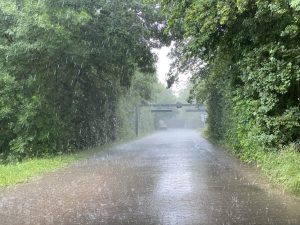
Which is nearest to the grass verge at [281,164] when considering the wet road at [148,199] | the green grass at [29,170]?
the wet road at [148,199]

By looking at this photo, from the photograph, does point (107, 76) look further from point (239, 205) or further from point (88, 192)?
point (239, 205)

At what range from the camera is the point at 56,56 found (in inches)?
762

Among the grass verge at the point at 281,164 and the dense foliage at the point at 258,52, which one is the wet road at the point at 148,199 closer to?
the grass verge at the point at 281,164

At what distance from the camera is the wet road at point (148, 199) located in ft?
24.3

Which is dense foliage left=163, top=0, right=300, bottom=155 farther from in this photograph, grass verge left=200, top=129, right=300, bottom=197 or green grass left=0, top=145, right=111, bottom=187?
green grass left=0, top=145, right=111, bottom=187

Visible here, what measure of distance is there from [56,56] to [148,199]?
1183cm

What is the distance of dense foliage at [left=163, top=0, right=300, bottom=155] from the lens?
11.8m

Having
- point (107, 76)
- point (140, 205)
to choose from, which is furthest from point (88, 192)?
point (107, 76)

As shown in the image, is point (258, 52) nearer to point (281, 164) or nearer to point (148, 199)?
point (281, 164)

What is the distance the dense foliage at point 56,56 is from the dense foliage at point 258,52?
18.8 ft

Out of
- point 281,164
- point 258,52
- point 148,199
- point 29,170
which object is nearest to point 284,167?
point 281,164

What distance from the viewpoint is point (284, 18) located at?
12008mm

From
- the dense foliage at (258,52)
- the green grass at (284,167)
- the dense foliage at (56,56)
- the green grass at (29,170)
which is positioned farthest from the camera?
the dense foliage at (56,56)

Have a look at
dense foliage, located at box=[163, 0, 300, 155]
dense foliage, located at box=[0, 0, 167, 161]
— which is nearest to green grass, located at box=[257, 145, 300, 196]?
dense foliage, located at box=[163, 0, 300, 155]
